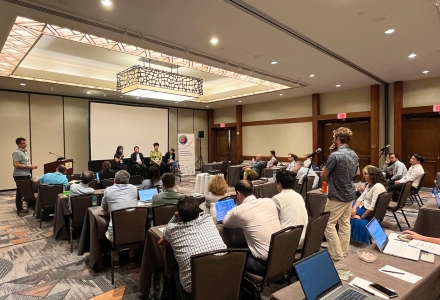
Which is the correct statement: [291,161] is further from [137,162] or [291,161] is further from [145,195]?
[137,162]

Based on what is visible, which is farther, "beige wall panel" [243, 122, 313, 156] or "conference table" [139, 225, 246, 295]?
"beige wall panel" [243, 122, 313, 156]

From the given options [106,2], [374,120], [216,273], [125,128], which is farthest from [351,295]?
[125,128]

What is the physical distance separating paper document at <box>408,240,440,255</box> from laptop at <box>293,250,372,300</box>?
887 millimetres

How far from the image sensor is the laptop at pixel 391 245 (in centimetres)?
188

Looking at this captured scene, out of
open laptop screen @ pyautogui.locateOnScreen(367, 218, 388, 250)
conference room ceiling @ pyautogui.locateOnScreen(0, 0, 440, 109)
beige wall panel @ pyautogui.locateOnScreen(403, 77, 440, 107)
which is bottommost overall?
open laptop screen @ pyautogui.locateOnScreen(367, 218, 388, 250)

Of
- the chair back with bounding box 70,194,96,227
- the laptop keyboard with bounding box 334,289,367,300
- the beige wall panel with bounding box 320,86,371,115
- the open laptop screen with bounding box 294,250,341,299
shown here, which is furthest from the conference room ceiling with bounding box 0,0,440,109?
the laptop keyboard with bounding box 334,289,367,300

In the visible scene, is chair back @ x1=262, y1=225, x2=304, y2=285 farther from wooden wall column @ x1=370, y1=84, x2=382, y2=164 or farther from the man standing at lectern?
wooden wall column @ x1=370, y1=84, x2=382, y2=164

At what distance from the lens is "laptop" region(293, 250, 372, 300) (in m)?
1.32

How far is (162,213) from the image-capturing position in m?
3.16

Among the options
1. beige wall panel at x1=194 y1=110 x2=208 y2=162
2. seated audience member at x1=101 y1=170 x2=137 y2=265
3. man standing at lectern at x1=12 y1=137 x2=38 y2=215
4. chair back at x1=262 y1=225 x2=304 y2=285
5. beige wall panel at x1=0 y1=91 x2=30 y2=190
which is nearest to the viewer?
chair back at x1=262 y1=225 x2=304 y2=285

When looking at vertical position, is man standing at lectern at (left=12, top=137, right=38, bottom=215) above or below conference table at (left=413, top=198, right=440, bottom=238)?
above

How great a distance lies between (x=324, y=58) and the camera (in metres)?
5.80

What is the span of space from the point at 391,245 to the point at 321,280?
989mm

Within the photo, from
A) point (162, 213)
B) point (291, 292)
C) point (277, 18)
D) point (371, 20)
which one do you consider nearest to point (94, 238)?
point (162, 213)
